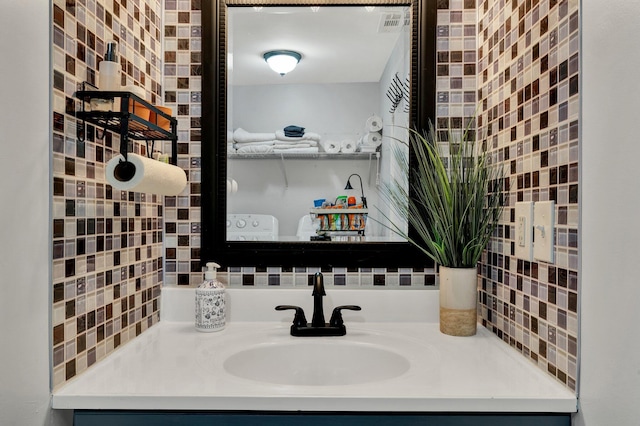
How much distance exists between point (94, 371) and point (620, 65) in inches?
42.6

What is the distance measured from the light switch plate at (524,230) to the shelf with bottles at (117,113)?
844 mm

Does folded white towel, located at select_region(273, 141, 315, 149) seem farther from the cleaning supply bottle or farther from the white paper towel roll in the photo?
the cleaning supply bottle

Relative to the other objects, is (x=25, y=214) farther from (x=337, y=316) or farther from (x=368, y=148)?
(x=368, y=148)

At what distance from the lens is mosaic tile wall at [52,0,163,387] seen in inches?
33.0

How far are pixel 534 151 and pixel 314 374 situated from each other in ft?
2.39

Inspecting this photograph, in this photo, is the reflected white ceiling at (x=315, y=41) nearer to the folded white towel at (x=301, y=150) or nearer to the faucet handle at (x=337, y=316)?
the folded white towel at (x=301, y=150)

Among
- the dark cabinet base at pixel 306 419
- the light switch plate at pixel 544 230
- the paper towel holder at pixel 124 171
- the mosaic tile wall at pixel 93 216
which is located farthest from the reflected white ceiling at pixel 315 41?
the dark cabinet base at pixel 306 419

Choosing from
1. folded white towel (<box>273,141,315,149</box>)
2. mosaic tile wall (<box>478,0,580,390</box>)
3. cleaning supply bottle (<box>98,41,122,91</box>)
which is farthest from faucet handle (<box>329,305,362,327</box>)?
cleaning supply bottle (<box>98,41,122,91</box>)

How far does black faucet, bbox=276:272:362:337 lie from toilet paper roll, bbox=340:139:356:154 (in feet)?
1.19

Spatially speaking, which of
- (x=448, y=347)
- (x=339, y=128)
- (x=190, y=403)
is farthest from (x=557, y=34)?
(x=190, y=403)

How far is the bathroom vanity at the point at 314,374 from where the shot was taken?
2.63 ft

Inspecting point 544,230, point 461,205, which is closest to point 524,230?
point 544,230

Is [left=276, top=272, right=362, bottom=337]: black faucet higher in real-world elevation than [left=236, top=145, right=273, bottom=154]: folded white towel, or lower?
lower

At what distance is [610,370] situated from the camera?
0.71 m
